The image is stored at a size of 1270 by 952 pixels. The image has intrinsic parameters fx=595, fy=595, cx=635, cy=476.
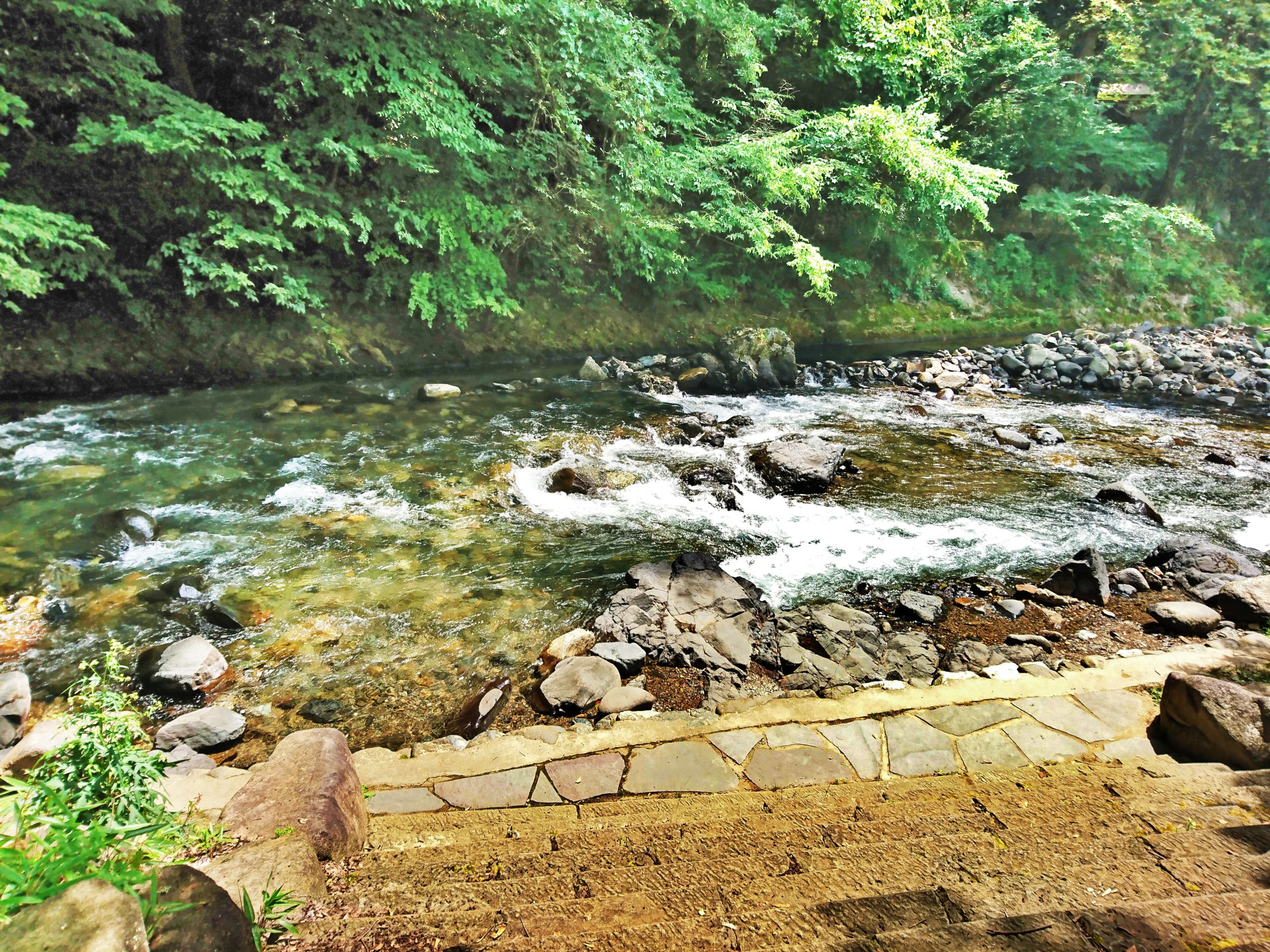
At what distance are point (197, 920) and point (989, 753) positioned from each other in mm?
3064

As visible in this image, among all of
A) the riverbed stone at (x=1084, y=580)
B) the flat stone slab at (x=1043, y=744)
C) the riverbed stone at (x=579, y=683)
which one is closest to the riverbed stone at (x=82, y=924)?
the riverbed stone at (x=579, y=683)

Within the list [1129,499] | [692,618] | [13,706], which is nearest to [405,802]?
[692,618]

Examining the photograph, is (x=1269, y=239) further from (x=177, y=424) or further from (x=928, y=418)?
(x=177, y=424)

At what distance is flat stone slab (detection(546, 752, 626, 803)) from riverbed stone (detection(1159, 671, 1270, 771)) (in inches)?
102

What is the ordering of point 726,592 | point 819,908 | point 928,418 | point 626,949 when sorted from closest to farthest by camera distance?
point 626,949 < point 819,908 < point 726,592 < point 928,418

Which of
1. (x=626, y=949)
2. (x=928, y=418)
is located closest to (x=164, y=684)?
(x=626, y=949)

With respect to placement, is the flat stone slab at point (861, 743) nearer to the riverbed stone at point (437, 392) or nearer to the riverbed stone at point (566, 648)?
the riverbed stone at point (566, 648)

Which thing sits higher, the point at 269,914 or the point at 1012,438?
the point at 269,914

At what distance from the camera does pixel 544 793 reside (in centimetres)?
264

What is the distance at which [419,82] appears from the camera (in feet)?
27.8

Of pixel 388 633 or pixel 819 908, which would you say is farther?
pixel 388 633

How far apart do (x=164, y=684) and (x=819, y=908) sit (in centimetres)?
383

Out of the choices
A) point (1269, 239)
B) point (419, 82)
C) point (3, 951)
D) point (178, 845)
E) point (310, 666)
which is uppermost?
point (419, 82)

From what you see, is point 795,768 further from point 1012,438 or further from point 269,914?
point 1012,438
